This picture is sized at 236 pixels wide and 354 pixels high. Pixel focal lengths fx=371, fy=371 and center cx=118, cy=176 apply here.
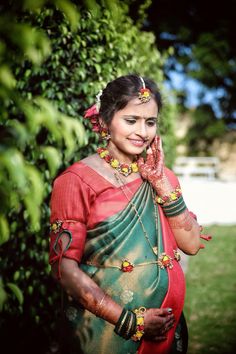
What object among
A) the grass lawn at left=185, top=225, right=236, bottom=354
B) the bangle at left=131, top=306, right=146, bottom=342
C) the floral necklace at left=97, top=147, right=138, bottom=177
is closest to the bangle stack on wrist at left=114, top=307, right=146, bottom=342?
the bangle at left=131, top=306, right=146, bottom=342

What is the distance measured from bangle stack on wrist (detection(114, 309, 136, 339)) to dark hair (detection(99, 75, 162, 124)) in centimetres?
100

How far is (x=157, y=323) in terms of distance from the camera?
178 cm

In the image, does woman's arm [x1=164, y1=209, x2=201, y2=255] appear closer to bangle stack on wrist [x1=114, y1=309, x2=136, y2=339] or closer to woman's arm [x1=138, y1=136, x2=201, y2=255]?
woman's arm [x1=138, y1=136, x2=201, y2=255]

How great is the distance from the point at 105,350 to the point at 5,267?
1404 millimetres

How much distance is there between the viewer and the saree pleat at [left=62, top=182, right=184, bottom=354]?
178 centimetres

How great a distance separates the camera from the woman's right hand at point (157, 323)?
1769mm

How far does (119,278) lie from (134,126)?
0.78m

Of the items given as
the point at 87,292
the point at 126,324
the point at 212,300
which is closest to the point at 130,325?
the point at 126,324

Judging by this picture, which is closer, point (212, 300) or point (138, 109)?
point (138, 109)

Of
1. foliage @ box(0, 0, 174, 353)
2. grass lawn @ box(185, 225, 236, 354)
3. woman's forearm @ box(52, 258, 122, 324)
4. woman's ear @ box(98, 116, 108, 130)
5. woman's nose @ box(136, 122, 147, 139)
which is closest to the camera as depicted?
woman's forearm @ box(52, 258, 122, 324)

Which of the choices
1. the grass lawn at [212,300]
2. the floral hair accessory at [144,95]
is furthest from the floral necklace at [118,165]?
the grass lawn at [212,300]

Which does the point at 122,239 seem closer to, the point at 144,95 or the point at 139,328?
the point at 139,328

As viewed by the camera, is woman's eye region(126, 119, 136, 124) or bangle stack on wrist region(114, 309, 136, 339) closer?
bangle stack on wrist region(114, 309, 136, 339)

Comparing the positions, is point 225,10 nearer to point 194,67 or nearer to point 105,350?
point 194,67
